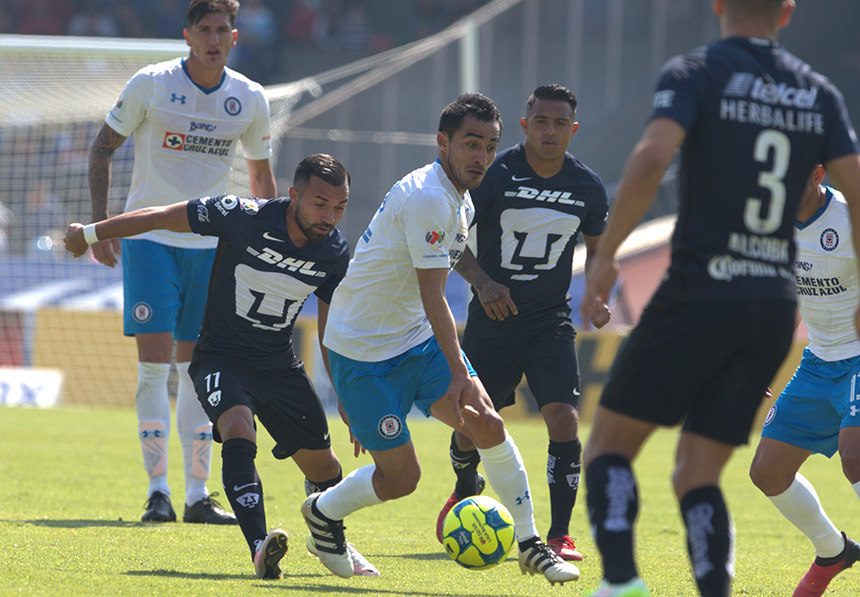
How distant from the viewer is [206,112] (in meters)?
6.95

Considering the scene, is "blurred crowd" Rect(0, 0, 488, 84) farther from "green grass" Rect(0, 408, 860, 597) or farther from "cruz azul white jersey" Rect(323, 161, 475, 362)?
"cruz azul white jersey" Rect(323, 161, 475, 362)

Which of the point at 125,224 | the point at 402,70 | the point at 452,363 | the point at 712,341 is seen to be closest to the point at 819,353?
the point at 452,363

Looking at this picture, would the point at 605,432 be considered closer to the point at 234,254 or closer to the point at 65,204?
the point at 234,254

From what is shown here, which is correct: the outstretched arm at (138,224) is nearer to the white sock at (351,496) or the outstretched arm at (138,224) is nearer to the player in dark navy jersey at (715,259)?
the white sock at (351,496)

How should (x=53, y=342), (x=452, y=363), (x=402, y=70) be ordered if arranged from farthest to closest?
(x=402, y=70) → (x=53, y=342) → (x=452, y=363)

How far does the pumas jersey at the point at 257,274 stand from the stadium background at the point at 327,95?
687 cm

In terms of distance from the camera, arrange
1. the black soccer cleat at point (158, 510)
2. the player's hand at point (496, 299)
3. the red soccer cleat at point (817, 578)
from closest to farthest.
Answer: the red soccer cleat at point (817, 578) → the player's hand at point (496, 299) → the black soccer cleat at point (158, 510)

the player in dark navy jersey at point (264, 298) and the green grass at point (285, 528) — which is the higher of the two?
the player in dark navy jersey at point (264, 298)

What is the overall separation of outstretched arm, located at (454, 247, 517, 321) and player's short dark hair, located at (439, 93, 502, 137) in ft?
2.92

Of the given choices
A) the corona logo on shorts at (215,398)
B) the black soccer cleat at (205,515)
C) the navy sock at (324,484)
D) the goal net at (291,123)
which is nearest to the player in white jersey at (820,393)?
the navy sock at (324,484)

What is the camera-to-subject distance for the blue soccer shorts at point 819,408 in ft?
17.5

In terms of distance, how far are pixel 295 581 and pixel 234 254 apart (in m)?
1.60

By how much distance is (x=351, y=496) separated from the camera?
5043 mm

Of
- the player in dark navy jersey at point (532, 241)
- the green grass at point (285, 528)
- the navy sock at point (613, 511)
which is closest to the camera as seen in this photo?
the navy sock at point (613, 511)
